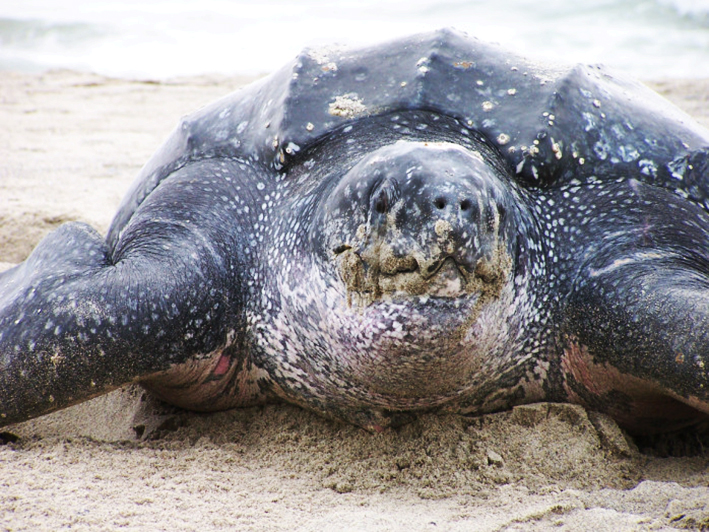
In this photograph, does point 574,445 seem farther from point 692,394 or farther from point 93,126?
point 93,126

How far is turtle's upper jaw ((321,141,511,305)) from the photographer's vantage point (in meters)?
1.62

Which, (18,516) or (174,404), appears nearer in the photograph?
(18,516)

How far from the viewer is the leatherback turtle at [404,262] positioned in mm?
1700

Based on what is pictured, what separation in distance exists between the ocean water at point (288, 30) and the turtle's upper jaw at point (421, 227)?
703cm

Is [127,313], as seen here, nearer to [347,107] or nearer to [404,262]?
[404,262]

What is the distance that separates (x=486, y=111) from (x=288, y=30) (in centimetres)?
1033

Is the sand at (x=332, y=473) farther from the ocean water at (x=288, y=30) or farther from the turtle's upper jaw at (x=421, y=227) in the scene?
the ocean water at (x=288, y=30)

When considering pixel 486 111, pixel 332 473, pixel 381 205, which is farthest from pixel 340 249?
pixel 486 111

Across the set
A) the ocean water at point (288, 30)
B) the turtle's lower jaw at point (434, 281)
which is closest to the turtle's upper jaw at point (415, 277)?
the turtle's lower jaw at point (434, 281)

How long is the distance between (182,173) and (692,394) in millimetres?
1762

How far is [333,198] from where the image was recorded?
1829 millimetres

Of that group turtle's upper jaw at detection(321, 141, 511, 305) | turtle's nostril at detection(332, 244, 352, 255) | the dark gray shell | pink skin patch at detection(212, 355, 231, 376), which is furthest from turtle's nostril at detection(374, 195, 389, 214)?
pink skin patch at detection(212, 355, 231, 376)

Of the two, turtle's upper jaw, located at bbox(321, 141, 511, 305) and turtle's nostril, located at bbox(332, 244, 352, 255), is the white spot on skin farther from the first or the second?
turtle's nostril, located at bbox(332, 244, 352, 255)

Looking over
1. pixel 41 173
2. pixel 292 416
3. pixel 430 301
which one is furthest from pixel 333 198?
pixel 41 173
